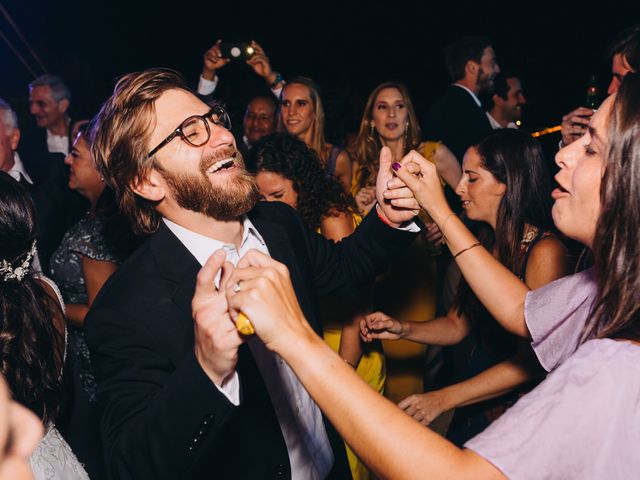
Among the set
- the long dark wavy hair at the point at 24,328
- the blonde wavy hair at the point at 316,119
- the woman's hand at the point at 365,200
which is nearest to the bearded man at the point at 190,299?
the long dark wavy hair at the point at 24,328

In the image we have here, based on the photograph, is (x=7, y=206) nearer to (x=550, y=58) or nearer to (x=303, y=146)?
(x=303, y=146)

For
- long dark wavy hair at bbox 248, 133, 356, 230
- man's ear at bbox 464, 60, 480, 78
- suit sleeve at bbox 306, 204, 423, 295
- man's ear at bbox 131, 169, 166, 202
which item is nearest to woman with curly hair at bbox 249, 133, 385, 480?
long dark wavy hair at bbox 248, 133, 356, 230

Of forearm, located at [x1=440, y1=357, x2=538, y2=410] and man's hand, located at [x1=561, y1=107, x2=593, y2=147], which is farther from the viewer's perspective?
man's hand, located at [x1=561, y1=107, x2=593, y2=147]

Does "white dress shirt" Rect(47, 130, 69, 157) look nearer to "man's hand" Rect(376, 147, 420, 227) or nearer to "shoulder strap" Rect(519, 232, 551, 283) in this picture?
"man's hand" Rect(376, 147, 420, 227)

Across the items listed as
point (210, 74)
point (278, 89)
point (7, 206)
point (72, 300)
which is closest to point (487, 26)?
point (278, 89)

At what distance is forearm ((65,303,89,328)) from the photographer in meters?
2.69

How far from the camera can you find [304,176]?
2.83 metres

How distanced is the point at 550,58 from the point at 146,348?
259 inches

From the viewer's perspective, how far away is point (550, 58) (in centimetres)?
661

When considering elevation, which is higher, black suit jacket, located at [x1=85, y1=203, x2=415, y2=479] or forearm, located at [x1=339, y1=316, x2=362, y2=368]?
black suit jacket, located at [x1=85, y1=203, x2=415, y2=479]

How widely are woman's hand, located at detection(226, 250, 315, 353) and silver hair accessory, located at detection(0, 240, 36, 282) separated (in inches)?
38.6

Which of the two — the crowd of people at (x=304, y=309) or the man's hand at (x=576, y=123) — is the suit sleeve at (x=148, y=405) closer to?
the crowd of people at (x=304, y=309)

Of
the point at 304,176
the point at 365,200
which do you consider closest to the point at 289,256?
the point at 304,176

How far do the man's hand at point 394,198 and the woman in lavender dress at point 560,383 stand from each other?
2.28 feet
